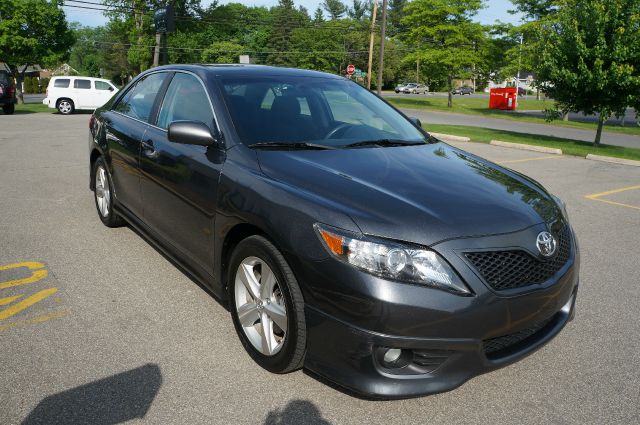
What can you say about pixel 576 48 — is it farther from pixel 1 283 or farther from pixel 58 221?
pixel 1 283

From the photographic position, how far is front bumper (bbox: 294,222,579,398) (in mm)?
2258

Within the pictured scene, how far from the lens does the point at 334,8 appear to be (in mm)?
129250

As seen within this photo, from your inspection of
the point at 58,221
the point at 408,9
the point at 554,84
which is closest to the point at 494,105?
the point at 408,9

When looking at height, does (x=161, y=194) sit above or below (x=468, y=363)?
above

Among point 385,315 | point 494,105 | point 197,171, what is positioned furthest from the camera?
point 494,105

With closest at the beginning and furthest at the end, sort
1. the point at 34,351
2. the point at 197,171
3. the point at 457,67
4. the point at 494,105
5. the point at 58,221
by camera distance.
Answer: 1. the point at 34,351
2. the point at 197,171
3. the point at 58,221
4. the point at 457,67
5. the point at 494,105

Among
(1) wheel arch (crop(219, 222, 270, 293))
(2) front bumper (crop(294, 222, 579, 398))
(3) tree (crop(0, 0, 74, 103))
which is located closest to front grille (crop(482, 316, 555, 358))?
(2) front bumper (crop(294, 222, 579, 398))

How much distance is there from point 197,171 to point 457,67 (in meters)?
36.1

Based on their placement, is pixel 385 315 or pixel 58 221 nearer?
pixel 385 315

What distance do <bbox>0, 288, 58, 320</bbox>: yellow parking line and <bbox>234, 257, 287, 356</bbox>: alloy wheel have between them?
1.67 meters

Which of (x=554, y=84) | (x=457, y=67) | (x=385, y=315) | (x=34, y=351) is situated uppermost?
(x=457, y=67)

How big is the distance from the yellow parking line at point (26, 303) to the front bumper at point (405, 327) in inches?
90.0

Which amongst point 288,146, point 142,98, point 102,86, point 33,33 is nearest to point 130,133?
point 142,98

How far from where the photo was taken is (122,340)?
3195 mm
